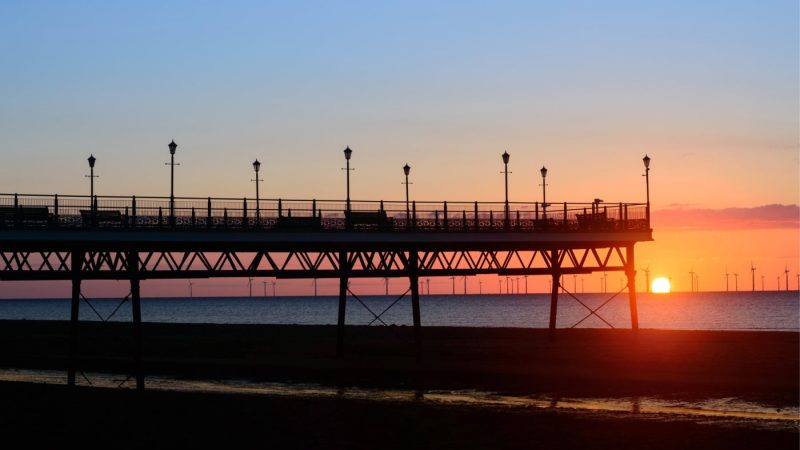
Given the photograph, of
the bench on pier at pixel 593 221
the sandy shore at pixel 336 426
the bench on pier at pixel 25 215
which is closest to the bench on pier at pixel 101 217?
the bench on pier at pixel 25 215

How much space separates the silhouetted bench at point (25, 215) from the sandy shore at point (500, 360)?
388 inches

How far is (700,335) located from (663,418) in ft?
119

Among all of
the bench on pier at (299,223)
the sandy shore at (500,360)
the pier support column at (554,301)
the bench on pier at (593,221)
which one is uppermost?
the bench on pier at (593,221)

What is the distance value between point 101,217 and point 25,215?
305 cm

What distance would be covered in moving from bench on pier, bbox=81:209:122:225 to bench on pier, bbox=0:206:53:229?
55.4 inches

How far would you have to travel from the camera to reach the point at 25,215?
4509cm

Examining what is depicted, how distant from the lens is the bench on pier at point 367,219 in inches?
2009

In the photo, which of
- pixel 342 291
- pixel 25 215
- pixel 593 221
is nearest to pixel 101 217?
pixel 25 215

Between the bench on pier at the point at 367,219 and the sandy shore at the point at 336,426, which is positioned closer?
the sandy shore at the point at 336,426

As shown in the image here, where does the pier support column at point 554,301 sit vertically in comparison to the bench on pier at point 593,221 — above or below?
below

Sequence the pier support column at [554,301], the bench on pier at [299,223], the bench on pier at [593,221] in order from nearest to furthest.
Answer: the bench on pier at [299,223] < the bench on pier at [593,221] < the pier support column at [554,301]

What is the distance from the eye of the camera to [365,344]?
2542 inches

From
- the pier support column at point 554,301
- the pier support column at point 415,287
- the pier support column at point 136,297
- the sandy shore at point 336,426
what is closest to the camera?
the sandy shore at point 336,426

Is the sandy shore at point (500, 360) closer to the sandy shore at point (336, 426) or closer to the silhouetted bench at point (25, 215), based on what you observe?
the sandy shore at point (336, 426)
